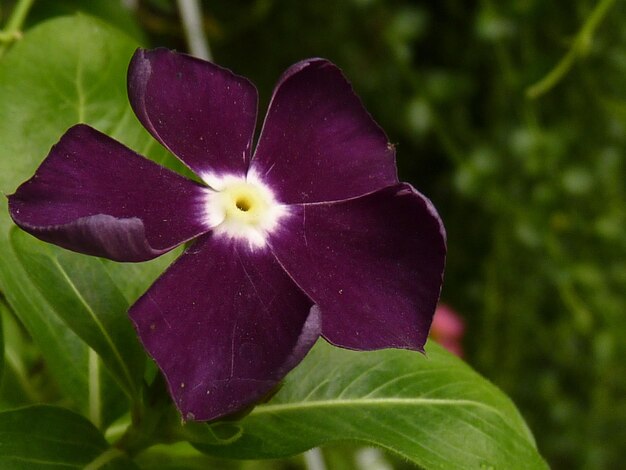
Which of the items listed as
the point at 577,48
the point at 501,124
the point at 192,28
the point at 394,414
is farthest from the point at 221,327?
the point at 501,124

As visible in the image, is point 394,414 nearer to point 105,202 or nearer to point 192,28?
point 105,202

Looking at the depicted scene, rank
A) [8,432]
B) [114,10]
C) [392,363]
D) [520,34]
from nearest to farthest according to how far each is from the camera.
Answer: [8,432] < [392,363] < [114,10] < [520,34]

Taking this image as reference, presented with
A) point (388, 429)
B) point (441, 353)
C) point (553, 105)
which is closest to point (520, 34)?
point (553, 105)

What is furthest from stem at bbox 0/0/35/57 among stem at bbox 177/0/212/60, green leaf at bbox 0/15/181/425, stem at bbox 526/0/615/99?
stem at bbox 526/0/615/99

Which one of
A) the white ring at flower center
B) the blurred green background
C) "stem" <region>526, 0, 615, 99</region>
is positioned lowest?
the blurred green background

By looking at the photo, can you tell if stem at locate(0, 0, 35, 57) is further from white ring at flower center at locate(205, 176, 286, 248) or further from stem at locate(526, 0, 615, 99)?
stem at locate(526, 0, 615, 99)

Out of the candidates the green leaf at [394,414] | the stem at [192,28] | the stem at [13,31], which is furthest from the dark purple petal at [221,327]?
the stem at [192,28]

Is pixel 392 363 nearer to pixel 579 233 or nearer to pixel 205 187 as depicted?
pixel 205 187
